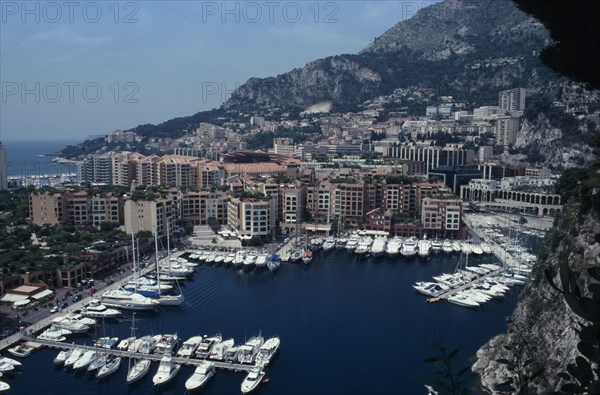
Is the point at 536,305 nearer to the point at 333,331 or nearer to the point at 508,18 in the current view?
the point at 333,331

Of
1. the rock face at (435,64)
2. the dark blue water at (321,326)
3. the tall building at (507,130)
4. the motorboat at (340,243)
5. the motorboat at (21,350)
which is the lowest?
the dark blue water at (321,326)

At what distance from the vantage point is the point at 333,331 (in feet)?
35.4

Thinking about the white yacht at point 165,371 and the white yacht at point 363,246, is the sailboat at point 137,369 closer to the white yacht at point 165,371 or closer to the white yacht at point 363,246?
the white yacht at point 165,371

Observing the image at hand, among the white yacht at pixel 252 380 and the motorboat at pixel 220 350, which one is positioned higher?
the motorboat at pixel 220 350

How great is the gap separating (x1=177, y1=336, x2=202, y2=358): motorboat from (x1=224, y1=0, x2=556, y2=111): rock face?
4466cm

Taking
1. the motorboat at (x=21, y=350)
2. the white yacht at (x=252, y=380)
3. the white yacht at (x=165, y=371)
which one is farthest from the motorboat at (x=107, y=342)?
A: the white yacht at (x=252, y=380)

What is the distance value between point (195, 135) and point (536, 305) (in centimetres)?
4892

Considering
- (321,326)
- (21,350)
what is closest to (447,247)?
(321,326)

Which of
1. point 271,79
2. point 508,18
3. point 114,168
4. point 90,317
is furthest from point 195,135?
point 90,317

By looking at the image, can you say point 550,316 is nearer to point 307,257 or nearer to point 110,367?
point 110,367

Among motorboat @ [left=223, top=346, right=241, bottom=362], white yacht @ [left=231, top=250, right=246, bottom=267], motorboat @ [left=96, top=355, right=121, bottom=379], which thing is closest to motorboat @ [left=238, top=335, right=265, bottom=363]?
motorboat @ [left=223, top=346, right=241, bottom=362]

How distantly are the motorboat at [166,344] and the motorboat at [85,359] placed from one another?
0.98 meters

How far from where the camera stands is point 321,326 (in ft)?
36.3

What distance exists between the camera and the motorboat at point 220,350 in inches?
366
